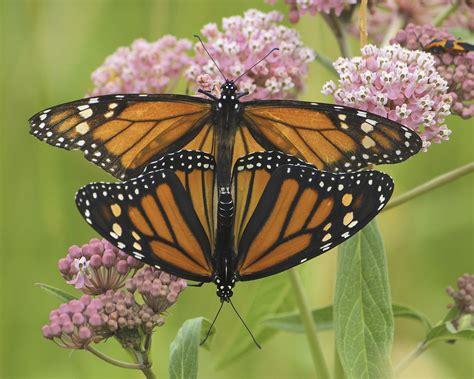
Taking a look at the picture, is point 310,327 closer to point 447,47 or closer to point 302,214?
point 302,214

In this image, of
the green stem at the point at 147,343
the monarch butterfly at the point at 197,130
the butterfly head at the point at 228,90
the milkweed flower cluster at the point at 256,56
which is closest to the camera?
the green stem at the point at 147,343

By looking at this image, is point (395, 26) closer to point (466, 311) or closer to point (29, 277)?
point (466, 311)

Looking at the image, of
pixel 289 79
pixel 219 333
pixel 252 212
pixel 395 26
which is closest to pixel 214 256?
pixel 252 212

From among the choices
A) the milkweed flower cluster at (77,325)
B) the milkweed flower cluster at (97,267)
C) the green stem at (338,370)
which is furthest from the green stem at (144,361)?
the green stem at (338,370)

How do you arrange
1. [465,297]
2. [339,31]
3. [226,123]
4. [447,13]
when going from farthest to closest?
[447,13] < [339,31] < [465,297] < [226,123]

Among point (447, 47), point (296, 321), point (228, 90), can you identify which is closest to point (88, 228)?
point (296, 321)

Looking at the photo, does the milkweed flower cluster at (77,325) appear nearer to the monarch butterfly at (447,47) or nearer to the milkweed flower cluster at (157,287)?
the milkweed flower cluster at (157,287)

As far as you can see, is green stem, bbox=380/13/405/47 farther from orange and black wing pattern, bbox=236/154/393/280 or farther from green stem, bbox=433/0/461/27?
orange and black wing pattern, bbox=236/154/393/280

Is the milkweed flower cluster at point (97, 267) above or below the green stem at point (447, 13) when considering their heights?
below
